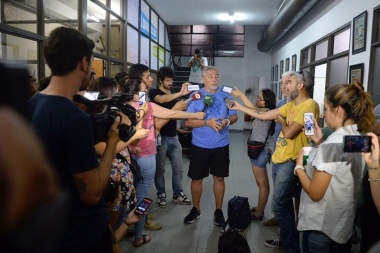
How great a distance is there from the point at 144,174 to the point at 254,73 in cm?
948

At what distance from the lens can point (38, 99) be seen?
1.04 metres

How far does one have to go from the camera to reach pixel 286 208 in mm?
2312

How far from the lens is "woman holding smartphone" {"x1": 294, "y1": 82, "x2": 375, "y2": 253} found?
1.41 metres

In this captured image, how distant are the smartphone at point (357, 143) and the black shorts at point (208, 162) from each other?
178 cm

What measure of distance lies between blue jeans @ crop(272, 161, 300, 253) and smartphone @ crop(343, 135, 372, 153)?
3.79ft

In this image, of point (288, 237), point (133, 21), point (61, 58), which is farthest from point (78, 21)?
point (288, 237)

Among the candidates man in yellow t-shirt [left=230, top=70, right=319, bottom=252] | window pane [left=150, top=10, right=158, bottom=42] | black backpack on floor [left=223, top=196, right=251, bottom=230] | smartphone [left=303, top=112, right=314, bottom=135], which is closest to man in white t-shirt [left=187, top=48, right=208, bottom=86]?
window pane [left=150, top=10, right=158, bottom=42]

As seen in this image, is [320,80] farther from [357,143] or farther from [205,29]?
[205,29]

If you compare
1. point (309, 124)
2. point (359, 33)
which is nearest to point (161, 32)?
point (359, 33)

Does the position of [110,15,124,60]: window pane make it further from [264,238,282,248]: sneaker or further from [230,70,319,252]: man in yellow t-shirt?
[264,238,282,248]: sneaker

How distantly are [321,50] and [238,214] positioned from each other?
3.92 metres

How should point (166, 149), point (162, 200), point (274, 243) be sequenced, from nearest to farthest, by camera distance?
point (274, 243)
point (162, 200)
point (166, 149)

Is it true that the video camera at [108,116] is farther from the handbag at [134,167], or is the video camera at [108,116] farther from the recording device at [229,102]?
the recording device at [229,102]

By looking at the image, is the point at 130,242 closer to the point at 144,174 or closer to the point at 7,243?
the point at 144,174
